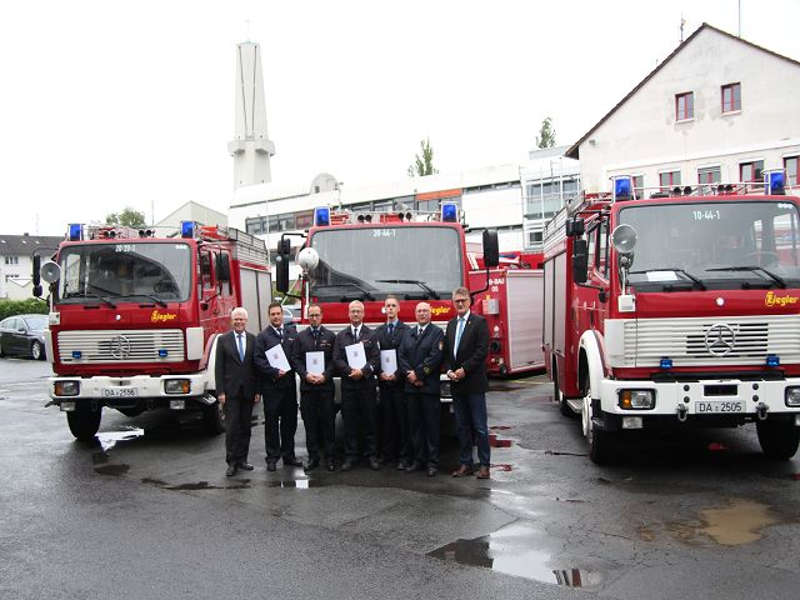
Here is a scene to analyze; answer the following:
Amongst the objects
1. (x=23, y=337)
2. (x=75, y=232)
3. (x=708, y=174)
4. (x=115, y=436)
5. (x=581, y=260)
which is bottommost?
(x=115, y=436)

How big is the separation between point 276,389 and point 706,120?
29.2 m

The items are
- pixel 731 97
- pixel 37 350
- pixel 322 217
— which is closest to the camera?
pixel 322 217

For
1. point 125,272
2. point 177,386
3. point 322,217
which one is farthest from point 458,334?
point 125,272

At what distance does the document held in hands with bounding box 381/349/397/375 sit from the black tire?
72.2 feet

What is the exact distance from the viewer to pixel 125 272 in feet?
34.4

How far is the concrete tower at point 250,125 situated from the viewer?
8025 cm

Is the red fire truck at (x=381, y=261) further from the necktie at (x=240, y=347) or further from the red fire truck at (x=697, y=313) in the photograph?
the red fire truck at (x=697, y=313)

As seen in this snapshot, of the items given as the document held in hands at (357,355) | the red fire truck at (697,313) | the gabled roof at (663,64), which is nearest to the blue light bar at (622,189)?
the red fire truck at (697,313)

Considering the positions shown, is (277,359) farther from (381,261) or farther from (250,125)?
(250,125)

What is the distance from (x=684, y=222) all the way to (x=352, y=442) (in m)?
4.23

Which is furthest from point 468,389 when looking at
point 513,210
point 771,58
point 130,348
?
point 513,210

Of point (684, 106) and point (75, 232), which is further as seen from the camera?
point (684, 106)

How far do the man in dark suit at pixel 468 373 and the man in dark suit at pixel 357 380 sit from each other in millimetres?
870

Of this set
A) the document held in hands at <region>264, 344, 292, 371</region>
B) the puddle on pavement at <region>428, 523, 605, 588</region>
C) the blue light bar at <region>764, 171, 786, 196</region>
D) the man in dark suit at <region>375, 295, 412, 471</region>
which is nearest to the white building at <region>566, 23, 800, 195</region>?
the blue light bar at <region>764, 171, 786, 196</region>
